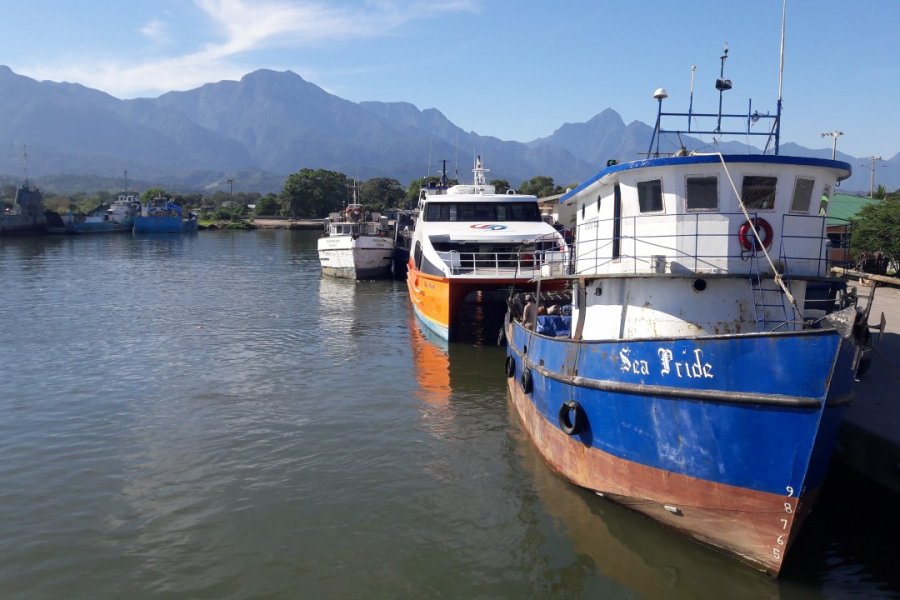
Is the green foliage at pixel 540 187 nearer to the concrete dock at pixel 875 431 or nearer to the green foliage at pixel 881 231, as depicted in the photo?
the green foliage at pixel 881 231

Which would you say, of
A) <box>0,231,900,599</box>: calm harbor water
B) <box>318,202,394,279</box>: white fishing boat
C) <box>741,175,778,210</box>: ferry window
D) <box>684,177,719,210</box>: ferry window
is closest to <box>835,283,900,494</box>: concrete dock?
<box>0,231,900,599</box>: calm harbor water

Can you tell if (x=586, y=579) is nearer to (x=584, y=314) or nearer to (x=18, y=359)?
(x=584, y=314)

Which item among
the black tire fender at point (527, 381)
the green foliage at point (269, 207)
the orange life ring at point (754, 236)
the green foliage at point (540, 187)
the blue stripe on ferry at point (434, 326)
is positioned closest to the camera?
the orange life ring at point (754, 236)

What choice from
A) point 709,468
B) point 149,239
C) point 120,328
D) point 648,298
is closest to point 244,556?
point 709,468

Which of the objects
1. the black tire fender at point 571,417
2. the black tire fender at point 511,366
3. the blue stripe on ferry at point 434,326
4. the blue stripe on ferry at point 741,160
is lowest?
the blue stripe on ferry at point 434,326

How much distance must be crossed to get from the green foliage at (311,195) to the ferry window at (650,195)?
11150 cm

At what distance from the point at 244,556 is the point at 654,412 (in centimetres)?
592

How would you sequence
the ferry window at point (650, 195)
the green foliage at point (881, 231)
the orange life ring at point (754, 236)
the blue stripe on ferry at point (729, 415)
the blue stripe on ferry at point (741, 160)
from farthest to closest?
the green foliage at point (881, 231) < the ferry window at point (650, 195) < the orange life ring at point (754, 236) < the blue stripe on ferry at point (741, 160) < the blue stripe on ferry at point (729, 415)

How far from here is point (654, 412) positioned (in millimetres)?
8562

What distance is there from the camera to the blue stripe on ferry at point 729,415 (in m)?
7.31

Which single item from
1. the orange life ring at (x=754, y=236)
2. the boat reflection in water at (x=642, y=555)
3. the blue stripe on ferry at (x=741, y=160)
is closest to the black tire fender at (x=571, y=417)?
the boat reflection in water at (x=642, y=555)

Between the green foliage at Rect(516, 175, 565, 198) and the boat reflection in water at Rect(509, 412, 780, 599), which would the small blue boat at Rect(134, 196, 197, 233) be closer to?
the green foliage at Rect(516, 175, 565, 198)

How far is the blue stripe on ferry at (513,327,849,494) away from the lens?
731 cm

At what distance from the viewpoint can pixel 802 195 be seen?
9.79 m
